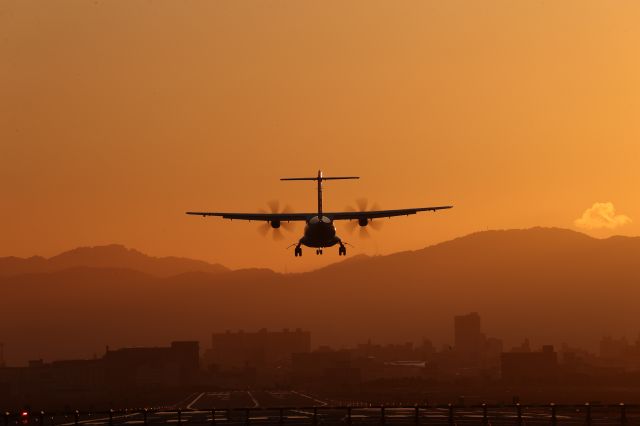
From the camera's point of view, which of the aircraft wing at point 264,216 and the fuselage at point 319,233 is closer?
the fuselage at point 319,233

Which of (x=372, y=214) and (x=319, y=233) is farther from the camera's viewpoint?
(x=372, y=214)

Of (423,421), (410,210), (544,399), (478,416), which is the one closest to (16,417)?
(423,421)

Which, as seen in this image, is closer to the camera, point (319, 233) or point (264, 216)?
point (319, 233)

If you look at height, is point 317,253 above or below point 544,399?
above

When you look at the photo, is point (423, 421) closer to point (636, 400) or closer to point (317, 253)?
point (317, 253)

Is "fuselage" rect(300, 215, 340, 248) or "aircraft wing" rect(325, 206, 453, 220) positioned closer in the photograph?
"fuselage" rect(300, 215, 340, 248)

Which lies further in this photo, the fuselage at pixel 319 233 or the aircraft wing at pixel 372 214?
the aircraft wing at pixel 372 214

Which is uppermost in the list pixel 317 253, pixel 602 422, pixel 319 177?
pixel 319 177

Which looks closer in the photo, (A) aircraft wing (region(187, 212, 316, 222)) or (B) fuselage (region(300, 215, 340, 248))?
(B) fuselage (region(300, 215, 340, 248))
